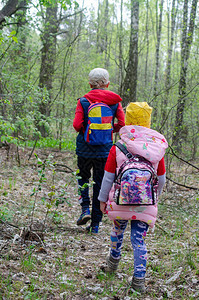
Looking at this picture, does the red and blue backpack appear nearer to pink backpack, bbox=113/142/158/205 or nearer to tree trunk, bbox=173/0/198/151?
pink backpack, bbox=113/142/158/205

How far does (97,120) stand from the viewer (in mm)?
3742

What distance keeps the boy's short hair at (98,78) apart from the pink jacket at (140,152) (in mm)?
1385

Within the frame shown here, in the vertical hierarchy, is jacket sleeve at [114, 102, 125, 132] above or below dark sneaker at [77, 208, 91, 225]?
above

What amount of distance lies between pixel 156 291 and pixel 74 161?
609 centimetres

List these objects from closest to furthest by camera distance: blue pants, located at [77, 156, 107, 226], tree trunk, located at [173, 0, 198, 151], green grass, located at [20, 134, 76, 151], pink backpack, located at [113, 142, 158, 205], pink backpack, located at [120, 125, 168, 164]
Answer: pink backpack, located at [113, 142, 158, 205] → pink backpack, located at [120, 125, 168, 164] → blue pants, located at [77, 156, 107, 226] → tree trunk, located at [173, 0, 198, 151] → green grass, located at [20, 134, 76, 151]

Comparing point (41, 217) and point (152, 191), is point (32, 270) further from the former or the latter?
point (41, 217)

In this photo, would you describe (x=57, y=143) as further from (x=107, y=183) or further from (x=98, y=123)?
(x=107, y=183)

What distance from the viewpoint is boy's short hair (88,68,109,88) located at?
152 inches

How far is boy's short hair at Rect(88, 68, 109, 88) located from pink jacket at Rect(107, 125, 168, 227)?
1.38m

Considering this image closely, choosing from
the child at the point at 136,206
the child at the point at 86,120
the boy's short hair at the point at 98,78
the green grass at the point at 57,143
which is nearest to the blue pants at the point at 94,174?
the child at the point at 86,120

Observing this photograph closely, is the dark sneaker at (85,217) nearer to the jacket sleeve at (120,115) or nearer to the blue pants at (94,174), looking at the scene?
the blue pants at (94,174)

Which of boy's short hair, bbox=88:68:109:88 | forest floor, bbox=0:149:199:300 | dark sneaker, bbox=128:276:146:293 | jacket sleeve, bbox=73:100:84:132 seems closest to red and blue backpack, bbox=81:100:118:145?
jacket sleeve, bbox=73:100:84:132

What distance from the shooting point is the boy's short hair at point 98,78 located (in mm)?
3863

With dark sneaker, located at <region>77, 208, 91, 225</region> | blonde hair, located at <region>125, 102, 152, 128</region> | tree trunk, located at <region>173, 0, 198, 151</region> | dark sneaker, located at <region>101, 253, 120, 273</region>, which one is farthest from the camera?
tree trunk, located at <region>173, 0, 198, 151</region>
